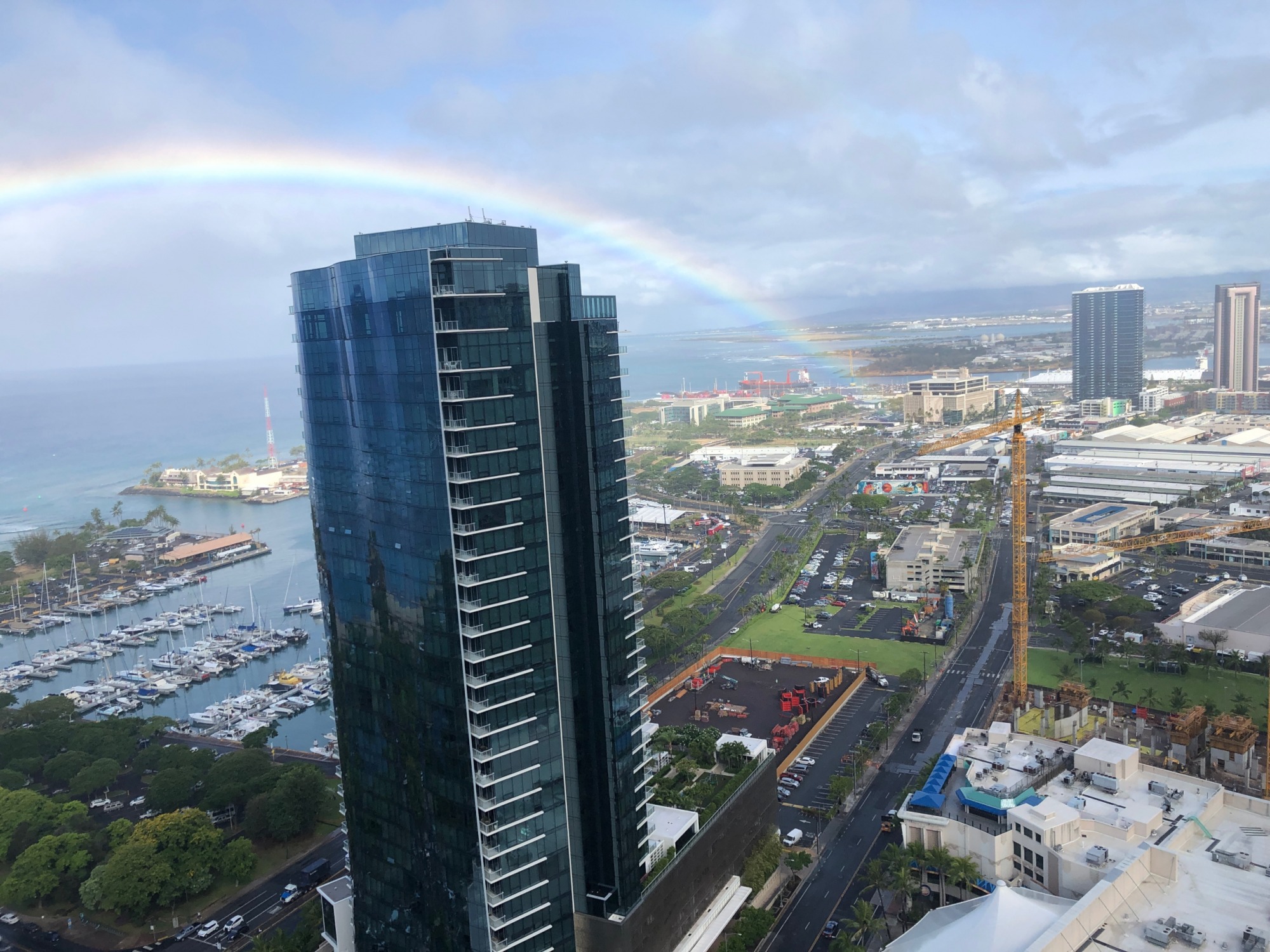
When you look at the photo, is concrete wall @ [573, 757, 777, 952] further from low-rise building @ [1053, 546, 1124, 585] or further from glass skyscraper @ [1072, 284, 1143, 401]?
glass skyscraper @ [1072, 284, 1143, 401]

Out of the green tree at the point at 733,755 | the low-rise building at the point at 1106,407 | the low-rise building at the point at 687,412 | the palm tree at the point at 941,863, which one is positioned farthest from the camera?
the low-rise building at the point at 687,412

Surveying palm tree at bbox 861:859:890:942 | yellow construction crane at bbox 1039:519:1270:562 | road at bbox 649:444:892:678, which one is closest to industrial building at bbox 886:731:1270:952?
palm tree at bbox 861:859:890:942

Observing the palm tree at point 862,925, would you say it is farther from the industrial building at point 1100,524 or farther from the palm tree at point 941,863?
the industrial building at point 1100,524

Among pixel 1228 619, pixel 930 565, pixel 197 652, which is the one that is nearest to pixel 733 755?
pixel 1228 619

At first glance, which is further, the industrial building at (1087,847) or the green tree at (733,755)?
the green tree at (733,755)

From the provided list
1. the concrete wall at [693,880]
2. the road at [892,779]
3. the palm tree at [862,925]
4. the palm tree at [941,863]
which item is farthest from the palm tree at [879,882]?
the concrete wall at [693,880]

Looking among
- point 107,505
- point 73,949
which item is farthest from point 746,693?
point 107,505
